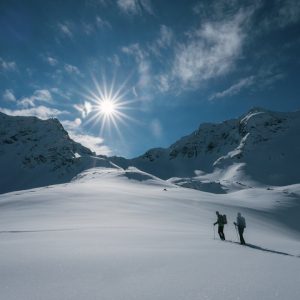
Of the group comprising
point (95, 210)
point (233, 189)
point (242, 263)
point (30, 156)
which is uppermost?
point (30, 156)

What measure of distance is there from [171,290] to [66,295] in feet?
5.59

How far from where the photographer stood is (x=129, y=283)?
5797mm

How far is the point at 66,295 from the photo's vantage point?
5.05 metres

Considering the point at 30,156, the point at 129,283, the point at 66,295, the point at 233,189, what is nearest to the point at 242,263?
the point at 129,283

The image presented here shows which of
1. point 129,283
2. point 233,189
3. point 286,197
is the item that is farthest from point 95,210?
point 233,189

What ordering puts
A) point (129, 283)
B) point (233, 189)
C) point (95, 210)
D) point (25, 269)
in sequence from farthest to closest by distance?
point (233, 189), point (95, 210), point (25, 269), point (129, 283)

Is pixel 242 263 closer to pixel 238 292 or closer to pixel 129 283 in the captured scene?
pixel 238 292

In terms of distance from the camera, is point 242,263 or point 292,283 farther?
point 242,263

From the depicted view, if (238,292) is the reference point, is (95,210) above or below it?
above

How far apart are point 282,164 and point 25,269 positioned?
176m

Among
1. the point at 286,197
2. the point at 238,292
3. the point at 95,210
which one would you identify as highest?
the point at 286,197

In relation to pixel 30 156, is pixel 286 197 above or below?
below

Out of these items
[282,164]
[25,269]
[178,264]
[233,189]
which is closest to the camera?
[25,269]

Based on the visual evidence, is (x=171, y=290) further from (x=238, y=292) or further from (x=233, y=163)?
(x=233, y=163)
